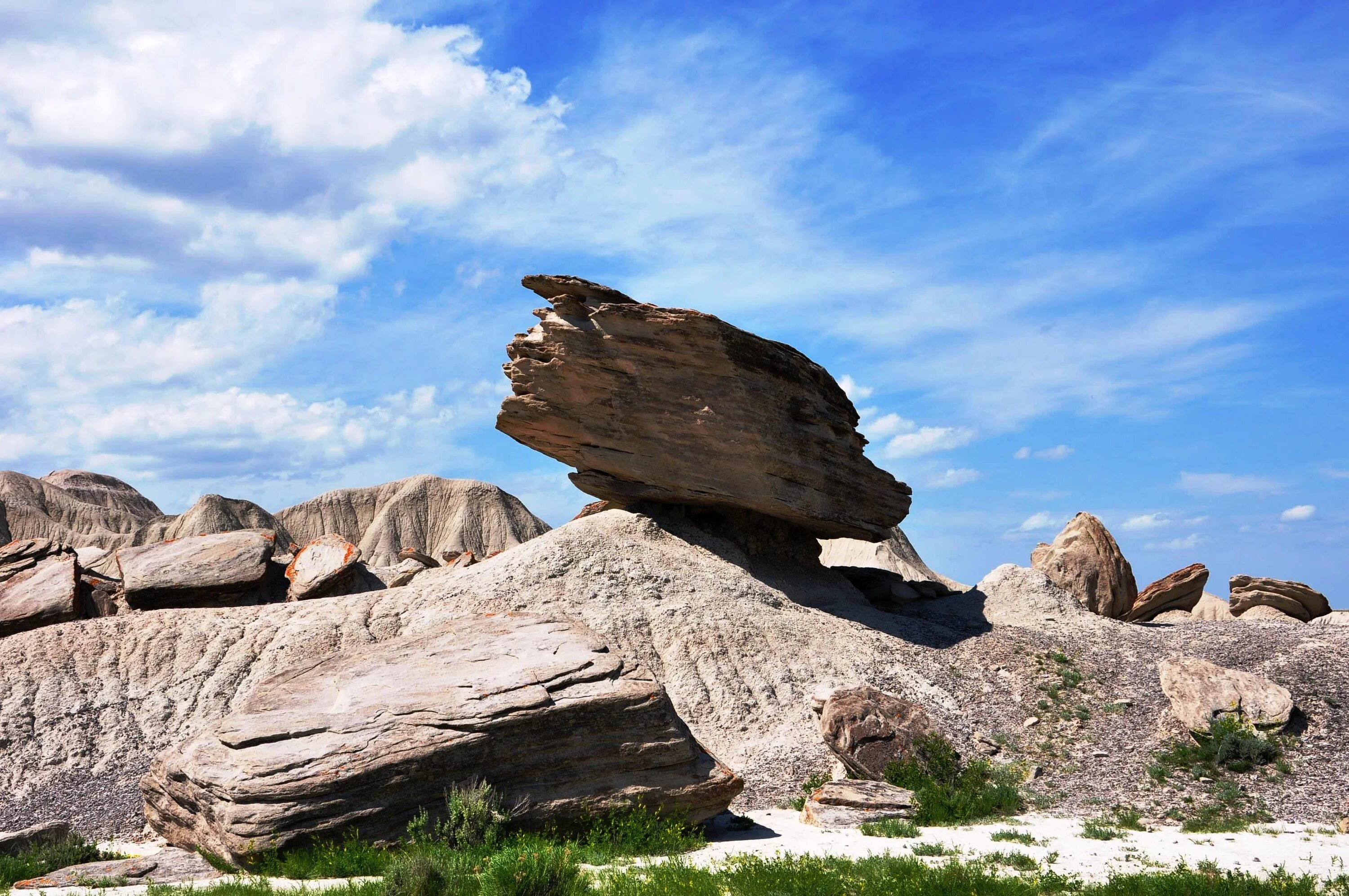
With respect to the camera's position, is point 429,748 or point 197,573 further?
point 197,573

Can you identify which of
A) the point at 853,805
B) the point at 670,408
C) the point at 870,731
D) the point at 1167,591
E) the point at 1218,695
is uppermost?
the point at 670,408

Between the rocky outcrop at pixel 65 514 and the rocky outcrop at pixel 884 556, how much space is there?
146 ft

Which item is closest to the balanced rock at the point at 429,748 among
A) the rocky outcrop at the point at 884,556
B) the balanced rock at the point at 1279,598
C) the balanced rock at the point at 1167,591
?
the balanced rock at the point at 1167,591

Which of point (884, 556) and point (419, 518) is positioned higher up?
point (419, 518)

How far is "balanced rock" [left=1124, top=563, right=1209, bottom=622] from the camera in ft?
97.8

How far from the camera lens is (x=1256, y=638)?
778 inches

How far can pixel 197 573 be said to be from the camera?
2147cm

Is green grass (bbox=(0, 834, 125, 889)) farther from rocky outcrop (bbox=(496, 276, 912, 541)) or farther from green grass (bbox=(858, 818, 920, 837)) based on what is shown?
rocky outcrop (bbox=(496, 276, 912, 541))

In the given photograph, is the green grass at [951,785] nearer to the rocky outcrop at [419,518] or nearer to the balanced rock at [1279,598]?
the balanced rock at [1279,598]

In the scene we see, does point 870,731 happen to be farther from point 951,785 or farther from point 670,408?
point 670,408

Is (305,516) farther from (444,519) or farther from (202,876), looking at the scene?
(202,876)

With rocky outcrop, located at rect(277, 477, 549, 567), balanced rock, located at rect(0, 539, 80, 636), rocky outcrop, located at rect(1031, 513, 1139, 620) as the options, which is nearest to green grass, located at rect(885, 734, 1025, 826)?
rocky outcrop, located at rect(1031, 513, 1139, 620)

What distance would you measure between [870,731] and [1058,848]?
4.06 m

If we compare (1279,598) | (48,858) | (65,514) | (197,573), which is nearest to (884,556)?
(1279,598)
